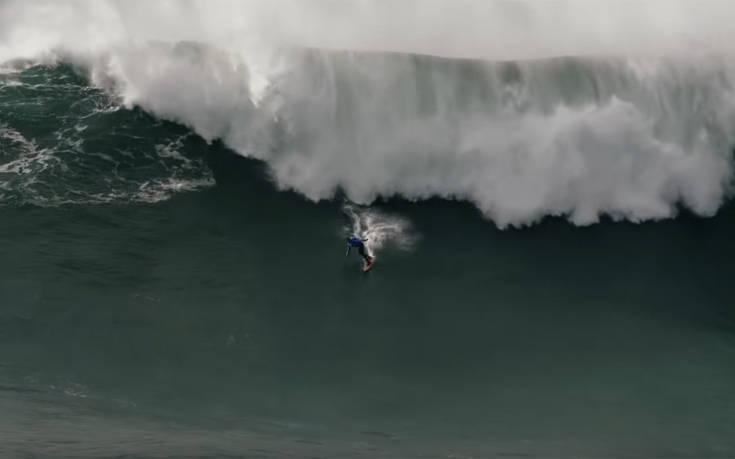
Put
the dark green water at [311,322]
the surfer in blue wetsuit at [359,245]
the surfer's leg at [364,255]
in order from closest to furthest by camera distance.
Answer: the dark green water at [311,322] → the surfer in blue wetsuit at [359,245] → the surfer's leg at [364,255]

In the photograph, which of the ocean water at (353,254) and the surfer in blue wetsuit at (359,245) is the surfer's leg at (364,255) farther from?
the ocean water at (353,254)

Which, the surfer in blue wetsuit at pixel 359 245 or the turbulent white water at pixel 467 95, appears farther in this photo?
the turbulent white water at pixel 467 95

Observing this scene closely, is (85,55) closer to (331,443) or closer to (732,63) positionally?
(331,443)

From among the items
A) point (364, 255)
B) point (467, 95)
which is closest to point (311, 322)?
point (364, 255)

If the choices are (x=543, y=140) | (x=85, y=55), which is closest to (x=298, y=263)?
(x=543, y=140)

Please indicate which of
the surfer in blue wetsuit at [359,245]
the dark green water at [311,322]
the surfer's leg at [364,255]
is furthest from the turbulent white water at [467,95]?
the surfer's leg at [364,255]

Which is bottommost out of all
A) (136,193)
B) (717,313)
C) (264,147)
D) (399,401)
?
(399,401)

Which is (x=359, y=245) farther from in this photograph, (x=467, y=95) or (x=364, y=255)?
(x=467, y=95)
